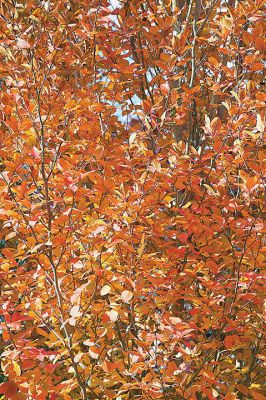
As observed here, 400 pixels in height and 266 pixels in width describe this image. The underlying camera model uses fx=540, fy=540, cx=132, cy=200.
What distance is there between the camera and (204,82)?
160 inches

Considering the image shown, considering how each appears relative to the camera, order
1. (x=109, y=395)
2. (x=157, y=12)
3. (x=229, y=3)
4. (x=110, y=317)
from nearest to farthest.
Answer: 1. (x=110, y=317)
2. (x=109, y=395)
3. (x=157, y=12)
4. (x=229, y=3)

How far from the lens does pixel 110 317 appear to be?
2512 millimetres

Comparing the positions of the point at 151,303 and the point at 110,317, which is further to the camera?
the point at 151,303

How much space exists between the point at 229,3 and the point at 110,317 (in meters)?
2.75

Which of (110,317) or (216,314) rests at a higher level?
(110,317)

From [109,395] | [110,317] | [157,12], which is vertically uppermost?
[157,12]

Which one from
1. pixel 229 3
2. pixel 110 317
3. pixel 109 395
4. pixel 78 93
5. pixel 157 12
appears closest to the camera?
pixel 110 317

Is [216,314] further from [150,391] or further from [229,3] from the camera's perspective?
[229,3]

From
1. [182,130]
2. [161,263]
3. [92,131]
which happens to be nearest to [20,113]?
[92,131]

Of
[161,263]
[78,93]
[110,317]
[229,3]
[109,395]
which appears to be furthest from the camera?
[229,3]

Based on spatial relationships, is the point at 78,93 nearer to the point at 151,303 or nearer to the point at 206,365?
the point at 151,303

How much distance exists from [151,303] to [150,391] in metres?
0.45

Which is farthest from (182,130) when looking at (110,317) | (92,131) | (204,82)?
(110,317)

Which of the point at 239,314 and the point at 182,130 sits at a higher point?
the point at 182,130
